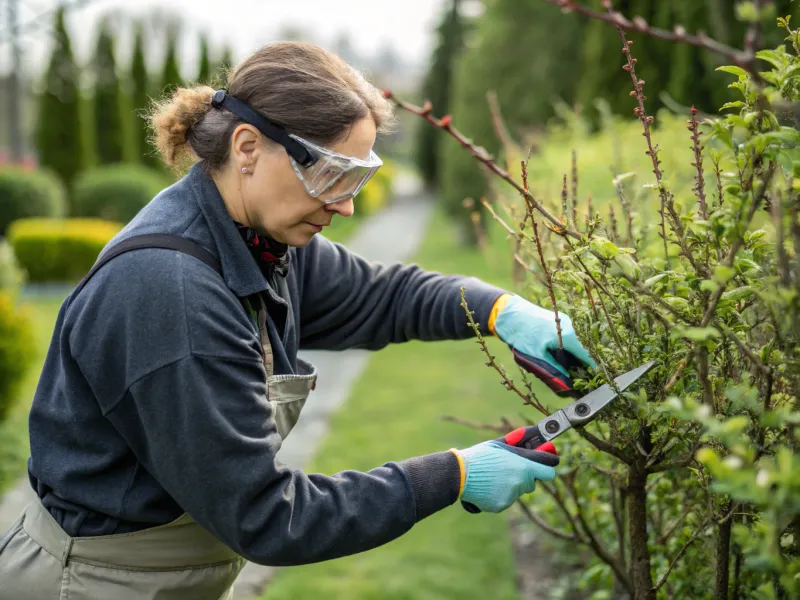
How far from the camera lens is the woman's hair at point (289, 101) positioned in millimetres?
1900

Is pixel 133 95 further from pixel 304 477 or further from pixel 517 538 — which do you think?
pixel 304 477

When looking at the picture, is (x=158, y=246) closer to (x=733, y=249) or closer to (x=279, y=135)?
(x=279, y=135)

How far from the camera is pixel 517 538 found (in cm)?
443

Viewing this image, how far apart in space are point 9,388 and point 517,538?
3815mm

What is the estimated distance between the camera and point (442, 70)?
3538 centimetres

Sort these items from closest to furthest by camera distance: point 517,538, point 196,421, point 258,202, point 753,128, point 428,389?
point 753,128 < point 196,421 < point 258,202 < point 517,538 < point 428,389

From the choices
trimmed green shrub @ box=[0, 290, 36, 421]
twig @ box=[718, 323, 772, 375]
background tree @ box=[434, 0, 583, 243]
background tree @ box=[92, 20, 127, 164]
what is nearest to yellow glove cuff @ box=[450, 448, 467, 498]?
twig @ box=[718, 323, 772, 375]

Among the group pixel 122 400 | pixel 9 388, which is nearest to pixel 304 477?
pixel 122 400

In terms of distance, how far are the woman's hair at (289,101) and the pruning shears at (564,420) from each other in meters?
0.83

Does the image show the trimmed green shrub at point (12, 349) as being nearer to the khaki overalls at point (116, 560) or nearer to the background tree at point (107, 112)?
the khaki overalls at point (116, 560)

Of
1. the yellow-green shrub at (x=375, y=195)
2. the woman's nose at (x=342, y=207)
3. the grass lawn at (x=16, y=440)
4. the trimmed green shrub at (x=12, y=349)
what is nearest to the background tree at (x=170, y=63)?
the yellow-green shrub at (x=375, y=195)

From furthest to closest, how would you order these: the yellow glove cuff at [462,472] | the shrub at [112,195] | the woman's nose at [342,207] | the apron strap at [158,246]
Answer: the shrub at [112,195], the woman's nose at [342,207], the yellow glove cuff at [462,472], the apron strap at [158,246]

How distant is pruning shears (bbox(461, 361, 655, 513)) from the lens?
1732 mm

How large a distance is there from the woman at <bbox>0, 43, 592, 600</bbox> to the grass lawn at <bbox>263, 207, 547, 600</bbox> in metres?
1.42
